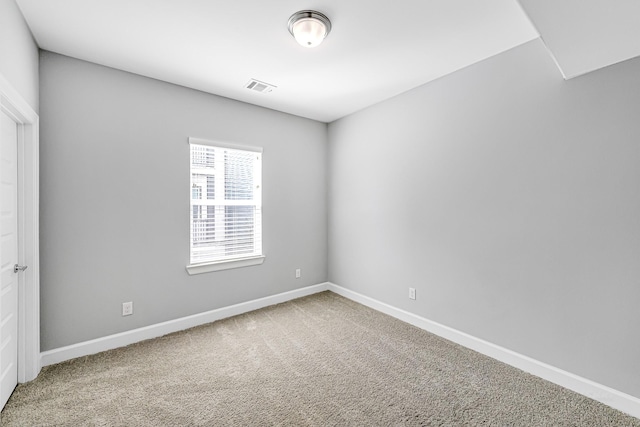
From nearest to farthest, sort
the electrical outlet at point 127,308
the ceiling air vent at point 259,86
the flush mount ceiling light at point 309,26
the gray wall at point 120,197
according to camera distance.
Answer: the flush mount ceiling light at point 309,26 → the gray wall at point 120,197 → the electrical outlet at point 127,308 → the ceiling air vent at point 259,86

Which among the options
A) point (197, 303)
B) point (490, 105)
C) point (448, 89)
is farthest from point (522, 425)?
point (197, 303)

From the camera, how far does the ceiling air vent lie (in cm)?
290

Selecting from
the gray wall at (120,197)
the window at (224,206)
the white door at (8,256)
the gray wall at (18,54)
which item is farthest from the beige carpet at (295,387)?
the gray wall at (18,54)

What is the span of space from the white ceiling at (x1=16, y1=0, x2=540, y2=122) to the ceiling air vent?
0.07 metres

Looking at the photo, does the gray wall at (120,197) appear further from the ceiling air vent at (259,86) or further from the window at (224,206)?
the ceiling air vent at (259,86)

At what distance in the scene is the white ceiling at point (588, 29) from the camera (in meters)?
1.36

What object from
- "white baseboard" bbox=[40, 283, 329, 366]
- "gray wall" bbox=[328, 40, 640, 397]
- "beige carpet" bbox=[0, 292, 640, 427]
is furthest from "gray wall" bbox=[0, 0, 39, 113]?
"gray wall" bbox=[328, 40, 640, 397]

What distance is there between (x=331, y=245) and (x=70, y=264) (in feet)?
9.80

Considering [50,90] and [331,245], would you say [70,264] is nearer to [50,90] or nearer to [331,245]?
[50,90]

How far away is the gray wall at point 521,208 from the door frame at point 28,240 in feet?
10.5

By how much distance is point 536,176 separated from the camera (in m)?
2.17

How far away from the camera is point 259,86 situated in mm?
2990

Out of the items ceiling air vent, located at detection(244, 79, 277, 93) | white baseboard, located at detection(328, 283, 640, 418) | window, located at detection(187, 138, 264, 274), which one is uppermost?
ceiling air vent, located at detection(244, 79, 277, 93)

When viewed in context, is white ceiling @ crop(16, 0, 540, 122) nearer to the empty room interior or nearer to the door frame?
the empty room interior
